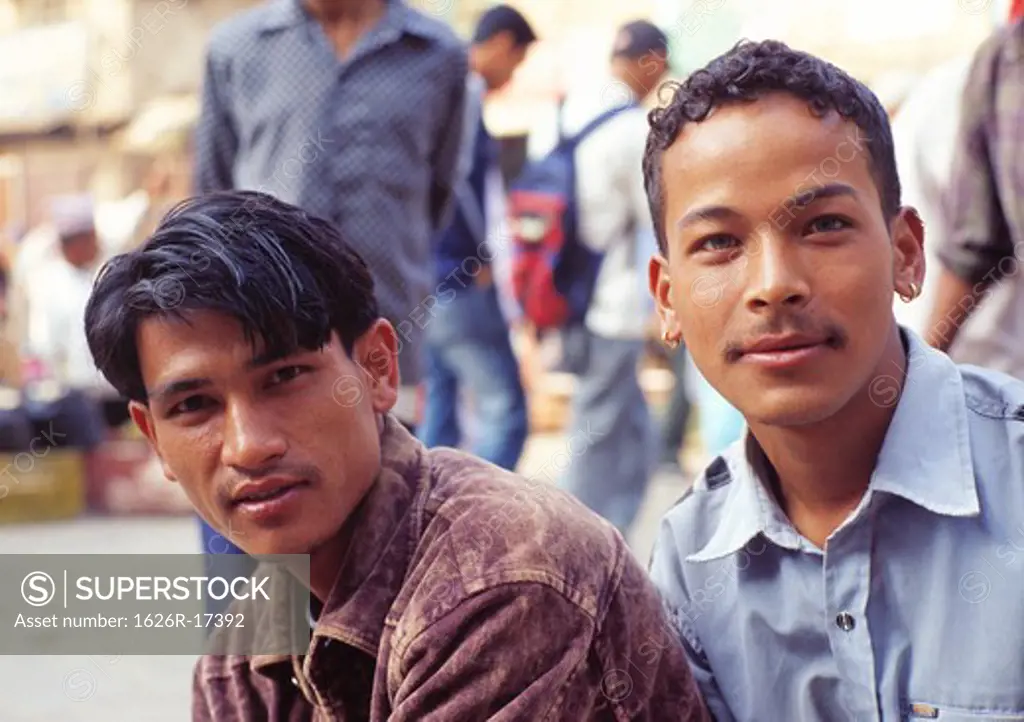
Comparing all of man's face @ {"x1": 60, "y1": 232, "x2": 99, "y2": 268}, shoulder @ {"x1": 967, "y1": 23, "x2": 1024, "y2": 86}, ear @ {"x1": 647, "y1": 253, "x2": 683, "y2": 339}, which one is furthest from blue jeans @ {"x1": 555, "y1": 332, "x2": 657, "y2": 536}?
man's face @ {"x1": 60, "y1": 232, "x2": 99, "y2": 268}

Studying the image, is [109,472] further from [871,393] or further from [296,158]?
[871,393]

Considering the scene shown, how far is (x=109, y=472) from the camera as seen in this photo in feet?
24.7

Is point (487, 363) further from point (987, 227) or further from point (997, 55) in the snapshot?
point (997, 55)

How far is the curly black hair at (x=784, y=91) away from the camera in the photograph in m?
1.98

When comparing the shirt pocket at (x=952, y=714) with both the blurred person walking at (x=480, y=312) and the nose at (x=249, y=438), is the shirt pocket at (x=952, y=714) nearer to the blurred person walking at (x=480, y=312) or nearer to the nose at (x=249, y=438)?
the nose at (x=249, y=438)

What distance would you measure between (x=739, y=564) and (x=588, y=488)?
287 centimetres

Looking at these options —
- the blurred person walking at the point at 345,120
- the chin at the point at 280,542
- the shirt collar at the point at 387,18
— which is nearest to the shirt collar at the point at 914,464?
the chin at the point at 280,542

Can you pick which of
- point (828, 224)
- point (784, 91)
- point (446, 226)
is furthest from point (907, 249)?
Answer: point (446, 226)

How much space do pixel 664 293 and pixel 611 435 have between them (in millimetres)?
2913

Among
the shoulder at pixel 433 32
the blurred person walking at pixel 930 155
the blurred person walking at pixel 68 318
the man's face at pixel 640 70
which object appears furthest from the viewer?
the blurred person walking at pixel 68 318

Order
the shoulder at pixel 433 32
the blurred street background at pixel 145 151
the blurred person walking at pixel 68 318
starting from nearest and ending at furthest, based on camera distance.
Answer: the shoulder at pixel 433 32 → the blurred street background at pixel 145 151 → the blurred person walking at pixel 68 318

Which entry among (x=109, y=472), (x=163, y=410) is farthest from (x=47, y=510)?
(x=163, y=410)

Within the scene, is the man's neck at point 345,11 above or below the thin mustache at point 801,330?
above

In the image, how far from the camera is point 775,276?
1.86m
